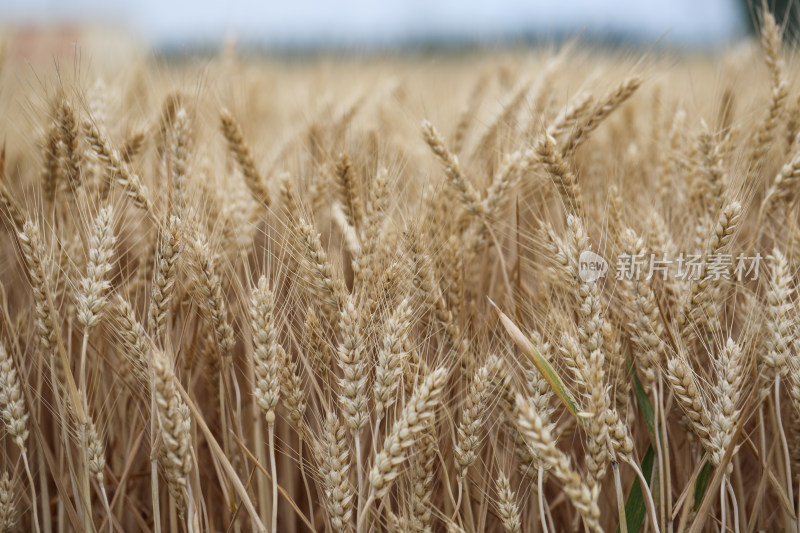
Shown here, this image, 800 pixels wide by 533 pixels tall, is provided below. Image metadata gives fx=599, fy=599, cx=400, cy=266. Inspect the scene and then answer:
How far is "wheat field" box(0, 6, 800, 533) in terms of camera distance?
101 centimetres

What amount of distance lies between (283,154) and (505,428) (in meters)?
1.30

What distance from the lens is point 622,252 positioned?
116 cm

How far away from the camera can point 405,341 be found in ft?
3.52

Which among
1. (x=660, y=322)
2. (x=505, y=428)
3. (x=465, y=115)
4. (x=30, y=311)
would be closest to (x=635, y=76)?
(x=465, y=115)

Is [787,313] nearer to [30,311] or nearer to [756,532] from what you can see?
[756,532]

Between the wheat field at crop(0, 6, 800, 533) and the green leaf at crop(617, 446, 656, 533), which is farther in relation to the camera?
the green leaf at crop(617, 446, 656, 533)

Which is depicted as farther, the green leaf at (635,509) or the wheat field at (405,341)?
the green leaf at (635,509)

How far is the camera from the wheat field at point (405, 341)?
1011 millimetres
